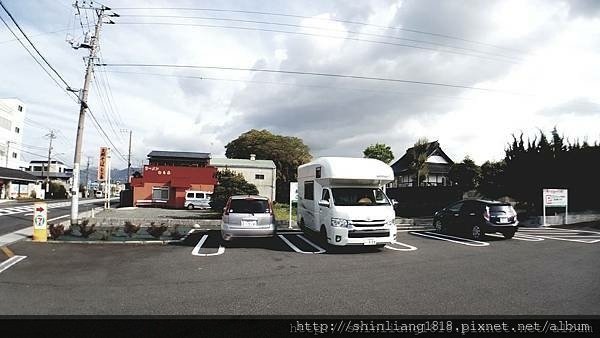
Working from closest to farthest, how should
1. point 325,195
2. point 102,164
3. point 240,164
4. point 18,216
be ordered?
point 325,195 < point 18,216 < point 102,164 < point 240,164

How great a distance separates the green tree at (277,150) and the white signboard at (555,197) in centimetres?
3663

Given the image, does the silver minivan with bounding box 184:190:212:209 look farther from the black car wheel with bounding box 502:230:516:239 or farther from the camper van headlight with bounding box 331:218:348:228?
the black car wheel with bounding box 502:230:516:239

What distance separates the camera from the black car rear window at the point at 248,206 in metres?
10.4

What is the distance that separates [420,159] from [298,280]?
3185 cm

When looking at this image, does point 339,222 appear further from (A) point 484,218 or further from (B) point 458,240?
(A) point 484,218

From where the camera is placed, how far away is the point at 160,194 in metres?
34.8

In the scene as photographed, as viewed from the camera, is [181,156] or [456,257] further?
[181,156]

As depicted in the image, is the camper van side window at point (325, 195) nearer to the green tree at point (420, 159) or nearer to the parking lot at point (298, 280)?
the parking lot at point (298, 280)

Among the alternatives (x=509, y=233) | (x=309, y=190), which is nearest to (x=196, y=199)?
(x=309, y=190)

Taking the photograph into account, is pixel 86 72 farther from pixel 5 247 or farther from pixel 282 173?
pixel 282 173
